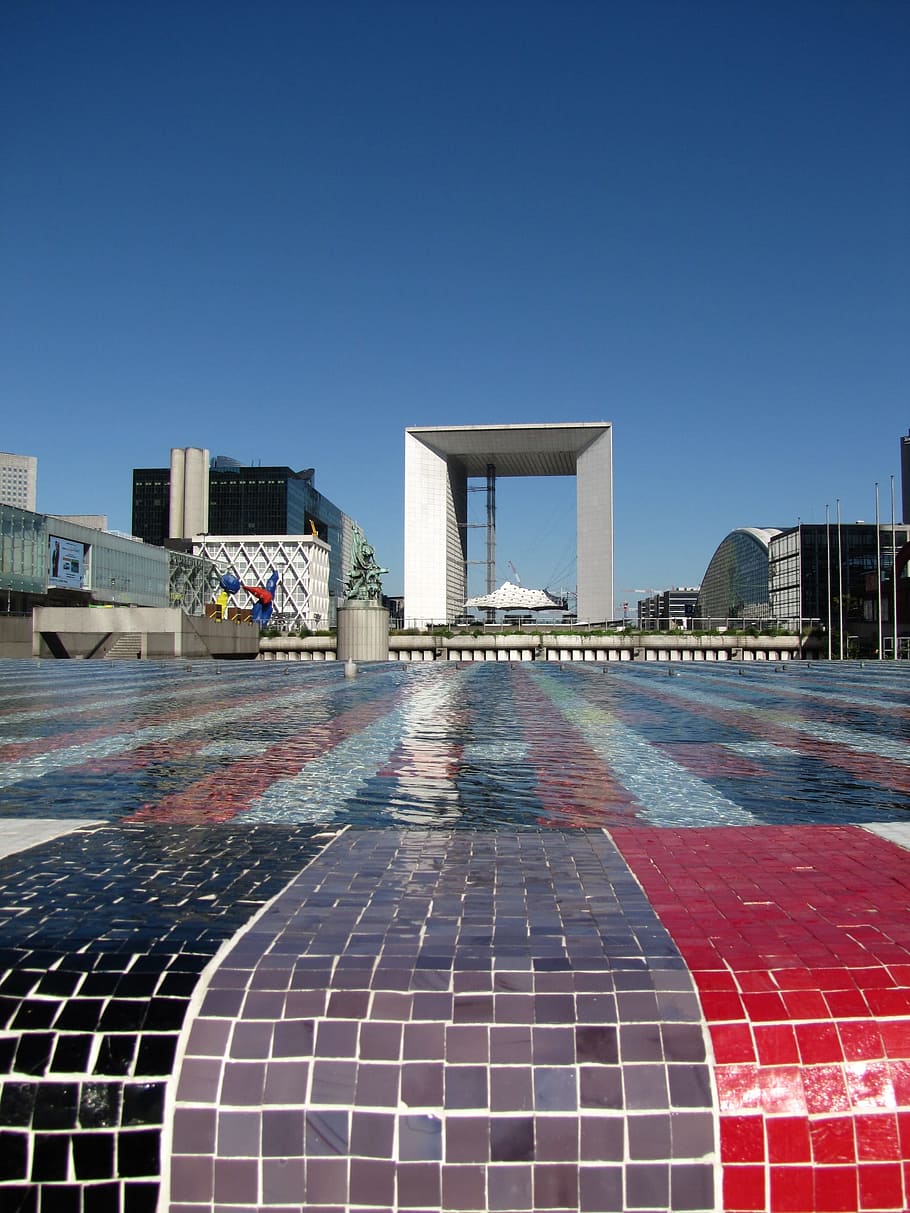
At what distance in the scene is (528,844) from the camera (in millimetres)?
4391

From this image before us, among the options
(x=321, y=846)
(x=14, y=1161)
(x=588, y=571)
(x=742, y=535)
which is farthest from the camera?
(x=742, y=535)

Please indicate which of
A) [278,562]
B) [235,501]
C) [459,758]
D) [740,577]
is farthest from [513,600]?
[459,758]

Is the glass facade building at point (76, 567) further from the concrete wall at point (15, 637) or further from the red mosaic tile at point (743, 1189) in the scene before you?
the red mosaic tile at point (743, 1189)

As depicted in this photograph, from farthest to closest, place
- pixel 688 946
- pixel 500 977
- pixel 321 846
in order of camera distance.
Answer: pixel 321 846 < pixel 688 946 < pixel 500 977

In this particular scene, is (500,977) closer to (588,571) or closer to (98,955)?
(98,955)

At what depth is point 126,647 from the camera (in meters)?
44.2

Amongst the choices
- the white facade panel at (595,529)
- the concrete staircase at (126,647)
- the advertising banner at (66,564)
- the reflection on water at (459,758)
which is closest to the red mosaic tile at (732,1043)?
the reflection on water at (459,758)

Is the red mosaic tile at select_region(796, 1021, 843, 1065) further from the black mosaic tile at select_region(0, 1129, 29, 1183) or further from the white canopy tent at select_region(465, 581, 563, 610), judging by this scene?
the white canopy tent at select_region(465, 581, 563, 610)

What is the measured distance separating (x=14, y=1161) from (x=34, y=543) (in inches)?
2468

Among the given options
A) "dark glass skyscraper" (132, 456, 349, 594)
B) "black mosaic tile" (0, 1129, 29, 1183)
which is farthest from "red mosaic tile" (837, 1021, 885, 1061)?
"dark glass skyscraper" (132, 456, 349, 594)

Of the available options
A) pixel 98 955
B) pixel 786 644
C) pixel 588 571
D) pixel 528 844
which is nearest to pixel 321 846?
pixel 528 844

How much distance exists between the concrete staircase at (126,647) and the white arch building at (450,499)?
50538 mm

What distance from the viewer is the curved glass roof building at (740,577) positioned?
13925 centimetres

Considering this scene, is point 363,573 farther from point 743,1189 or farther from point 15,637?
A: point 743,1189
